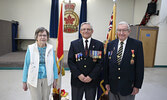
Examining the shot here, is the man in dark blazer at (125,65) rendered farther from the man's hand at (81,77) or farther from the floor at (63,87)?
the floor at (63,87)

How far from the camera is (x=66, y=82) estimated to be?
11.0ft

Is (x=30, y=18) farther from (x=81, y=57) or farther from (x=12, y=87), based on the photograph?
(x=81, y=57)

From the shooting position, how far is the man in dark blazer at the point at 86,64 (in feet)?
4.95

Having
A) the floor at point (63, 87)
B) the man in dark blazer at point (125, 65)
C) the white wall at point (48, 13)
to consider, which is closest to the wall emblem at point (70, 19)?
the white wall at point (48, 13)

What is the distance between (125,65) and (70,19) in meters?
5.68

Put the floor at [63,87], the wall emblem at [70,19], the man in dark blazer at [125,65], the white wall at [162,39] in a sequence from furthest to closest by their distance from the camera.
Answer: the wall emblem at [70,19] → the white wall at [162,39] → the floor at [63,87] → the man in dark blazer at [125,65]

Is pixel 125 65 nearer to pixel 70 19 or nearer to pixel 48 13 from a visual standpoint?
pixel 70 19

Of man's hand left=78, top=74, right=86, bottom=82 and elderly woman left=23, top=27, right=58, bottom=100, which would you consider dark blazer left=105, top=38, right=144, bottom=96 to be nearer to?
man's hand left=78, top=74, right=86, bottom=82

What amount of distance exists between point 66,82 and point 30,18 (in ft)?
15.6

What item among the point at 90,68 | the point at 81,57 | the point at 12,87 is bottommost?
the point at 12,87

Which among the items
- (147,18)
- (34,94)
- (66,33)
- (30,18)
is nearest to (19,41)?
(30,18)

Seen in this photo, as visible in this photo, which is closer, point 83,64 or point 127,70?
point 127,70

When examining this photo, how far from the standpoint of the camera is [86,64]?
5.03ft

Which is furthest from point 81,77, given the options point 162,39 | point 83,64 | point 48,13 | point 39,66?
point 48,13
